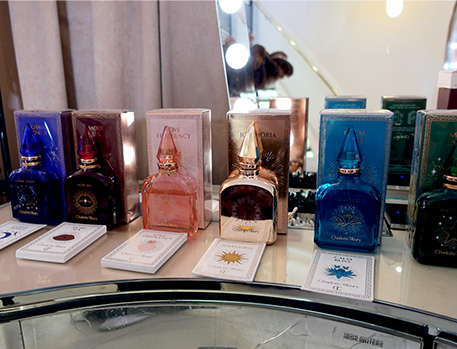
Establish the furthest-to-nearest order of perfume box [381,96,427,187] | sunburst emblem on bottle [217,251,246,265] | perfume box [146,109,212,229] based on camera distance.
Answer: perfume box [381,96,427,187], perfume box [146,109,212,229], sunburst emblem on bottle [217,251,246,265]

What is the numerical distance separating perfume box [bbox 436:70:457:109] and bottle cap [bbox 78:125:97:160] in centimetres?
79

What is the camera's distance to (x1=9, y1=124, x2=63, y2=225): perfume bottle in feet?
2.69

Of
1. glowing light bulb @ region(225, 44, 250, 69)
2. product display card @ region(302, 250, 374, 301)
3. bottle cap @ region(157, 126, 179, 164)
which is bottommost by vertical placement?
product display card @ region(302, 250, 374, 301)

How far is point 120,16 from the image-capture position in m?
1.05

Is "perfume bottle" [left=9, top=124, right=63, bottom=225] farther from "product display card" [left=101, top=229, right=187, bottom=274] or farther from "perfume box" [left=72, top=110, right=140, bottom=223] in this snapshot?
"product display card" [left=101, top=229, right=187, bottom=274]

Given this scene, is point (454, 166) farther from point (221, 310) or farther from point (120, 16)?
point (120, 16)

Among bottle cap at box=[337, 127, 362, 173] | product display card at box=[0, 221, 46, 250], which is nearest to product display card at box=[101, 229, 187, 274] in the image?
product display card at box=[0, 221, 46, 250]

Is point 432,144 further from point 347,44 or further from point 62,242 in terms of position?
point 62,242

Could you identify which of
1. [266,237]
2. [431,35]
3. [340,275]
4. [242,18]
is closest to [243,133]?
[266,237]

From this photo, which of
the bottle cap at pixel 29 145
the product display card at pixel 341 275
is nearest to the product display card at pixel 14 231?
the bottle cap at pixel 29 145

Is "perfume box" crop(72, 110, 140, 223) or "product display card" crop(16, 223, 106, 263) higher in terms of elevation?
"perfume box" crop(72, 110, 140, 223)

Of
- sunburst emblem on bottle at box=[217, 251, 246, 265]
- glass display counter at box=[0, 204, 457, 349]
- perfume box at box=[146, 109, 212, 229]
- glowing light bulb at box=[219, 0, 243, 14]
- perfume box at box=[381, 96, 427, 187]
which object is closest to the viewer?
glass display counter at box=[0, 204, 457, 349]

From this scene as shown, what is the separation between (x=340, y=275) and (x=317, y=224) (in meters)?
0.12

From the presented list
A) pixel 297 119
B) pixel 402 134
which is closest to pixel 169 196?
pixel 297 119
